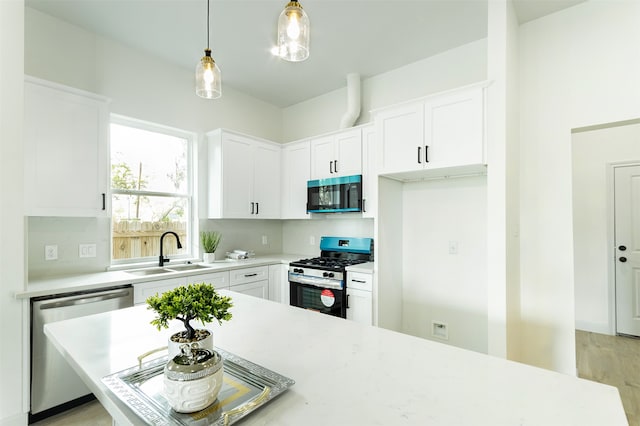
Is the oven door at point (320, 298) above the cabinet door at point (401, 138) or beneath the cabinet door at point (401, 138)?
beneath

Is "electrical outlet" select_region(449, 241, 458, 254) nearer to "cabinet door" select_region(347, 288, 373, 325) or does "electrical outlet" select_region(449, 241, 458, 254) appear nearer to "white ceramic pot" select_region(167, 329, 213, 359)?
"cabinet door" select_region(347, 288, 373, 325)

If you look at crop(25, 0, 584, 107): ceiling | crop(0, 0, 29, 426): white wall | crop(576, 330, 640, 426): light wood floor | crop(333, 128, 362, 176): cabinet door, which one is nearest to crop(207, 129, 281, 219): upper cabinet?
crop(25, 0, 584, 107): ceiling

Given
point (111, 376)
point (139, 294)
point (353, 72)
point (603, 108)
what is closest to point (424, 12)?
point (353, 72)

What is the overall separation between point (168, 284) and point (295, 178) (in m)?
1.90

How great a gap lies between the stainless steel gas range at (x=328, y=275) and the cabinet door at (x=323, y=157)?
2.62 feet

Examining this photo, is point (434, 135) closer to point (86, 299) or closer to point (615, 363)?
point (615, 363)

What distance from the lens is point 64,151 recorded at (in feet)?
7.82

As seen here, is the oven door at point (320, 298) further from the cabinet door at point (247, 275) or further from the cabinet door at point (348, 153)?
the cabinet door at point (348, 153)

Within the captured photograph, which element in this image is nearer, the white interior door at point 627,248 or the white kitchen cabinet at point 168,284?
the white kitchen cabinet at point 168,284

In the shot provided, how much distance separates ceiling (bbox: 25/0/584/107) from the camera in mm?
2436

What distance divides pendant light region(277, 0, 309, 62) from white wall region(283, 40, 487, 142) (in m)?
2.32

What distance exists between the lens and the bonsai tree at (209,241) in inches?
137

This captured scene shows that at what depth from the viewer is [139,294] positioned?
8.23 feet

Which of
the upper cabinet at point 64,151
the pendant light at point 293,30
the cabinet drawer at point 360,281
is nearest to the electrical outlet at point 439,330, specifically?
the cabinet drawer at point 360,281
